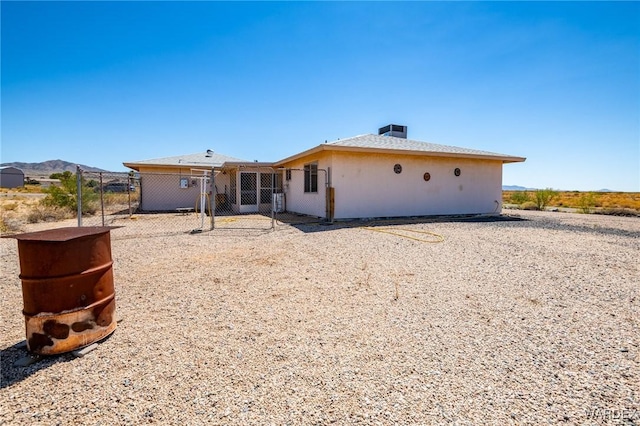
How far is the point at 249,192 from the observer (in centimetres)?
1616

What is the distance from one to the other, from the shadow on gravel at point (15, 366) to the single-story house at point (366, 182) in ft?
21.8

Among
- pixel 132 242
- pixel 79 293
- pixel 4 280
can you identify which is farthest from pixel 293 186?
pixel 79 293

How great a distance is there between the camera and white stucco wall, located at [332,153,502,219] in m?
11.2

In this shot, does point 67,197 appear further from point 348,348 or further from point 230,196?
point 348,348

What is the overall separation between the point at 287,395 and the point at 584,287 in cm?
437

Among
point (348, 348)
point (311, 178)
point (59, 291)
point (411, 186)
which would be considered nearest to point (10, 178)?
point (311, 178)

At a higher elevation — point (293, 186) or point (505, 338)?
point (293, 186)

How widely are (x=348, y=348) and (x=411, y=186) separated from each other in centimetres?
1057

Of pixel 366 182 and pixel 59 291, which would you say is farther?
pixel 366 182

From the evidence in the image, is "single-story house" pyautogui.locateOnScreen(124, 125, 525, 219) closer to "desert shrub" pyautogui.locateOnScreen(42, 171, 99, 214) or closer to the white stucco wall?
the white stucco wall

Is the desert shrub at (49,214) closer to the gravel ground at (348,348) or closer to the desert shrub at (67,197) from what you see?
the desert shrub at (67,197)

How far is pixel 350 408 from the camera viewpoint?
6.42 feet

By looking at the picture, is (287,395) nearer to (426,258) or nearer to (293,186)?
(426,258)

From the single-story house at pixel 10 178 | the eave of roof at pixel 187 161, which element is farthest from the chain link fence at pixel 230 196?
the single-story house at pixel 10 178
